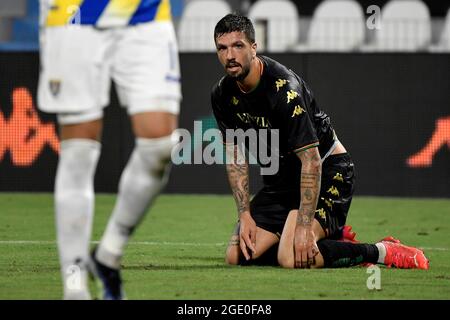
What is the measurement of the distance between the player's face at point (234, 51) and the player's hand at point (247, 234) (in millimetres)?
972

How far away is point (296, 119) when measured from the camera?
6.57 metres

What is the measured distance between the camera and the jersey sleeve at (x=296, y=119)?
21.5ft

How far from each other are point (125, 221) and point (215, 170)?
27.2 ft

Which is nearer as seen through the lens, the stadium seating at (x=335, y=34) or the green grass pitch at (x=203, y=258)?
the green grass pitch at (x=203, y=258)

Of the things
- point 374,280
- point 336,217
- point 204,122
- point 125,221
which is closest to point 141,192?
point 125,221

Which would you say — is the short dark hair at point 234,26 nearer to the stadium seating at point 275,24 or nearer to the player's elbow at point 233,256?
the player's elbow at point 233,256

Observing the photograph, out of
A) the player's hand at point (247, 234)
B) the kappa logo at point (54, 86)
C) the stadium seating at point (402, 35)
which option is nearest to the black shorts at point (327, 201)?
the player's hand at point (247, 234)

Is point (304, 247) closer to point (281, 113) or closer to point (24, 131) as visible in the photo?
point (281, 113)

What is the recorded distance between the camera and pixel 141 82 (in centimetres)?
483

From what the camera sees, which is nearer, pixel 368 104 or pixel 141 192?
pixel 141 192

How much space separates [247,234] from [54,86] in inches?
93.2

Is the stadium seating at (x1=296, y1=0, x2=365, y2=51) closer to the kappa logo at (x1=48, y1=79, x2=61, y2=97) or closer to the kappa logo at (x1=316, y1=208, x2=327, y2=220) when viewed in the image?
the kappa logo at (x1=316, y1=208, x2=327, y2=220)

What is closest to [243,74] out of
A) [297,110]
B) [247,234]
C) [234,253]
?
[297,110]
